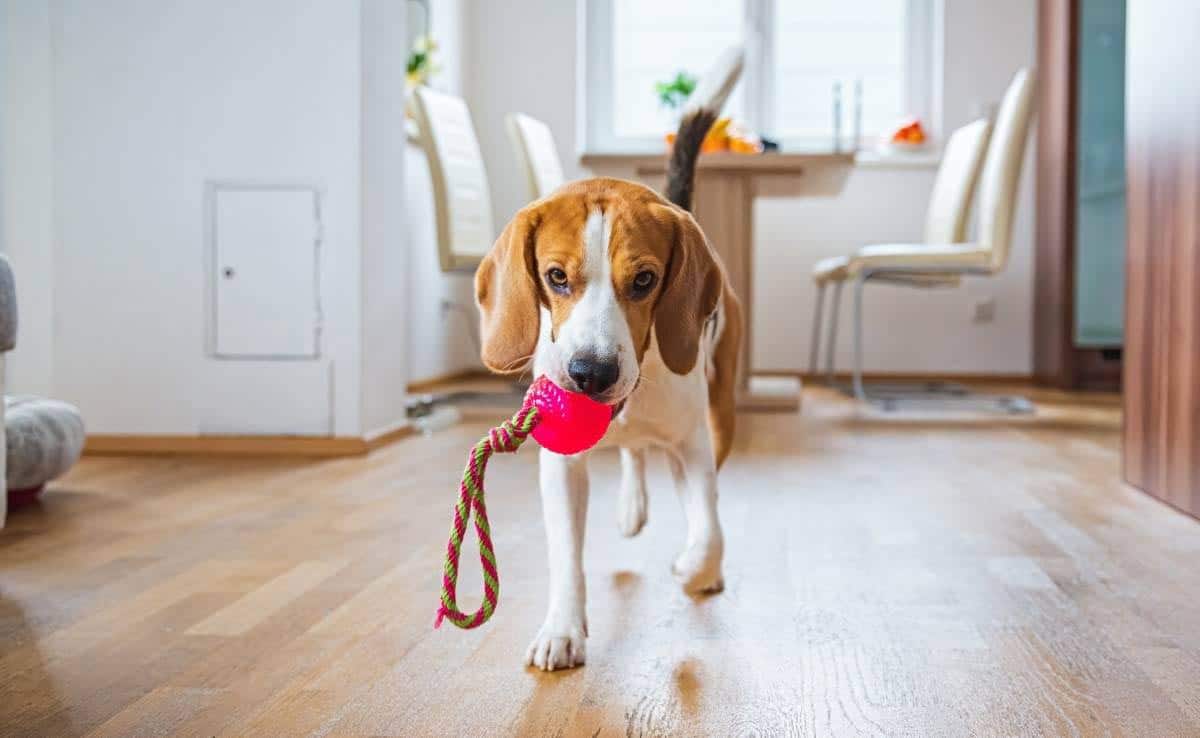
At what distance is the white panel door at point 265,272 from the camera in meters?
3.32

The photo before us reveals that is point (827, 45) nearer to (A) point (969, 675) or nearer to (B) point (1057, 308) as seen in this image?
(B) point (1057, 308)

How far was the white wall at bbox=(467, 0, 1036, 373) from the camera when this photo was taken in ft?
21.0

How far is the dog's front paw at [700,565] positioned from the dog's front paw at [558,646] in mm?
253

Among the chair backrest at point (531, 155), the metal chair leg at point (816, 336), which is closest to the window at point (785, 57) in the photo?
the metal chair leg at point (816, 336)

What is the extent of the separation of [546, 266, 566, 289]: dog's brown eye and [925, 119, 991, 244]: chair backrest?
3.83 m

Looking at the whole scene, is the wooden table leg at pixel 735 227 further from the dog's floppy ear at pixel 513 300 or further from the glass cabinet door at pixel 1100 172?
the dog's floppy ear at pixel 513 300

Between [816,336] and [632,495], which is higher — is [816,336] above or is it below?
above

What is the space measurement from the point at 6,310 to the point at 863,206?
5073 millimetres

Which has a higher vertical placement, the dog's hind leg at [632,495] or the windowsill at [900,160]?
the windowsill at [900,160]

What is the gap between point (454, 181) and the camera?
468cm

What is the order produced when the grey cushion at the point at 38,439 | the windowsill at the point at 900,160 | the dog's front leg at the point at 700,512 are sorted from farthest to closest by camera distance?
the windowsill at the point at 900,160
the grey cushion at the point at 38,439
the dog's front leg at the point at 700,512

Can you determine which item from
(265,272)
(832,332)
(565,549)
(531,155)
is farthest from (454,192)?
(565,549)

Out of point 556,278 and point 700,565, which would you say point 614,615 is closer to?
point 700,565

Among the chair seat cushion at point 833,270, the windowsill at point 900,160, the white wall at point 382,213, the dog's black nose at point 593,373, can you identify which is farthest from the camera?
the windowsill at point 900,160
